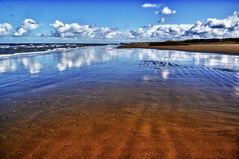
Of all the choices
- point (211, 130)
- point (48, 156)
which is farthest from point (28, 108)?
point (211, 130)

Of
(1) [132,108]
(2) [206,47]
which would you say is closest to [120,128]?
(1) [132,108]

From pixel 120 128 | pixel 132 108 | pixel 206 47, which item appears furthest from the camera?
pixel 206 47

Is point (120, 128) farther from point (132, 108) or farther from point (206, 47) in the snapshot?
point (206, 47)

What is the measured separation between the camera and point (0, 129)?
6.44 metres

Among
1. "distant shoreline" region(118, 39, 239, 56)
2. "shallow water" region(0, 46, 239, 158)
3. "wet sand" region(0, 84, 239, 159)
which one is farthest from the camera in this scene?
"distant shoreline" region(118, 39, 239, 56)

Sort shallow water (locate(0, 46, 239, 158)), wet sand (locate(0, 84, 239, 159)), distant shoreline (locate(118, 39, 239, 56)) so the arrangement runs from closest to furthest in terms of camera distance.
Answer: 1. wet sand (locate(0, 84, 239, 159))
2. shallow water (locate(0, 46, 239, 158))
3. distant shoreline (locate(118, 39, 239, 56))

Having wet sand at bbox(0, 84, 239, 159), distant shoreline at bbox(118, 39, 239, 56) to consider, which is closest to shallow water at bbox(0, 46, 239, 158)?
wet sand at bbox(0, 84, 239, 159)

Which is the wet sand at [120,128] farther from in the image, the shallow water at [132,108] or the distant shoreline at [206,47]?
the distant shoreline at [206,47]

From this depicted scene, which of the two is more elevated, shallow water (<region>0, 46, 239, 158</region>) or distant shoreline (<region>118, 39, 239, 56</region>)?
distant shoreline (<region>118, 39, 239, 56</region>)

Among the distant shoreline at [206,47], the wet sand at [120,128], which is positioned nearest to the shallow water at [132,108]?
the wet sand at [120,128]

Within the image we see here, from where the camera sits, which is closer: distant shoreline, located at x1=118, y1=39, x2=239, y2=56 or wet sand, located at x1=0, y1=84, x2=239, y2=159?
wet sand, located at x1=0, y1=84, x2=239, y2=159

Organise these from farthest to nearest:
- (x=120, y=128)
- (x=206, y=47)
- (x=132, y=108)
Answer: (x=206, y=47)
(x=132, y=108)
(x=120, y=128)

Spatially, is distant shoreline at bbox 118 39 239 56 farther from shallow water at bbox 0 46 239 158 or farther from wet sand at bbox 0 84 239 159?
wet sand at bbox 0 84 239 159

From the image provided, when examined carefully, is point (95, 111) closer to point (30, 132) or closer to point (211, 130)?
point (30, 132)
